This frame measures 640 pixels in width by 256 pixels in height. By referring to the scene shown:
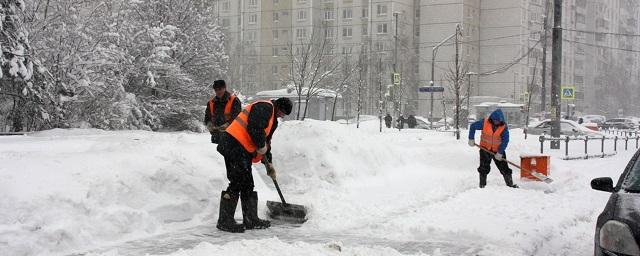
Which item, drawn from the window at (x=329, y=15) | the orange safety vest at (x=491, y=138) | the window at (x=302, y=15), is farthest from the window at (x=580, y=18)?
the orange safety vest at (x=491, y=138)

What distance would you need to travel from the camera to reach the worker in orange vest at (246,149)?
23.5 ft

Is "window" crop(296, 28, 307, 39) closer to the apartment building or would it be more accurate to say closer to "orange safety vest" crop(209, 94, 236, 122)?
the apartment building

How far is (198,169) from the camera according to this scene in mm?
8961

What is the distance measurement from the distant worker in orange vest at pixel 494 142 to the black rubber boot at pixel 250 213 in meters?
5.38

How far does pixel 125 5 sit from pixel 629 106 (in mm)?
94772

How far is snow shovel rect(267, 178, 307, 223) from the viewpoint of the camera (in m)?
8.06

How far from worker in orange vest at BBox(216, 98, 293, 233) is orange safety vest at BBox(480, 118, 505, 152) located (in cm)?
540

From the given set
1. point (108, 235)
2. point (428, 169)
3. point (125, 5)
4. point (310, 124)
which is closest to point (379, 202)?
point (310, 124)

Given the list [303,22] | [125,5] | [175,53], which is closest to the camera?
[125,5]

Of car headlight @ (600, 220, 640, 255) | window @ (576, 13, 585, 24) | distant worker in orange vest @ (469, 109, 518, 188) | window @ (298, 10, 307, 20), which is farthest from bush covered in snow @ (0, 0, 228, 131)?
window @ (576, 13, 585, 24)

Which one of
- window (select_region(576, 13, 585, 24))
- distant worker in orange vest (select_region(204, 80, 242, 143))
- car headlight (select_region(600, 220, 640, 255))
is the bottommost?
car headlight (select_region(600, 220, 640, 255))

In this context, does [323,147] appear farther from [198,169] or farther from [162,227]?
[162,227]

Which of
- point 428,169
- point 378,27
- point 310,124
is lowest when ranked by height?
point 428,169

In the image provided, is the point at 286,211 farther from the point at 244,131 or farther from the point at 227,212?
the point at 244,131
